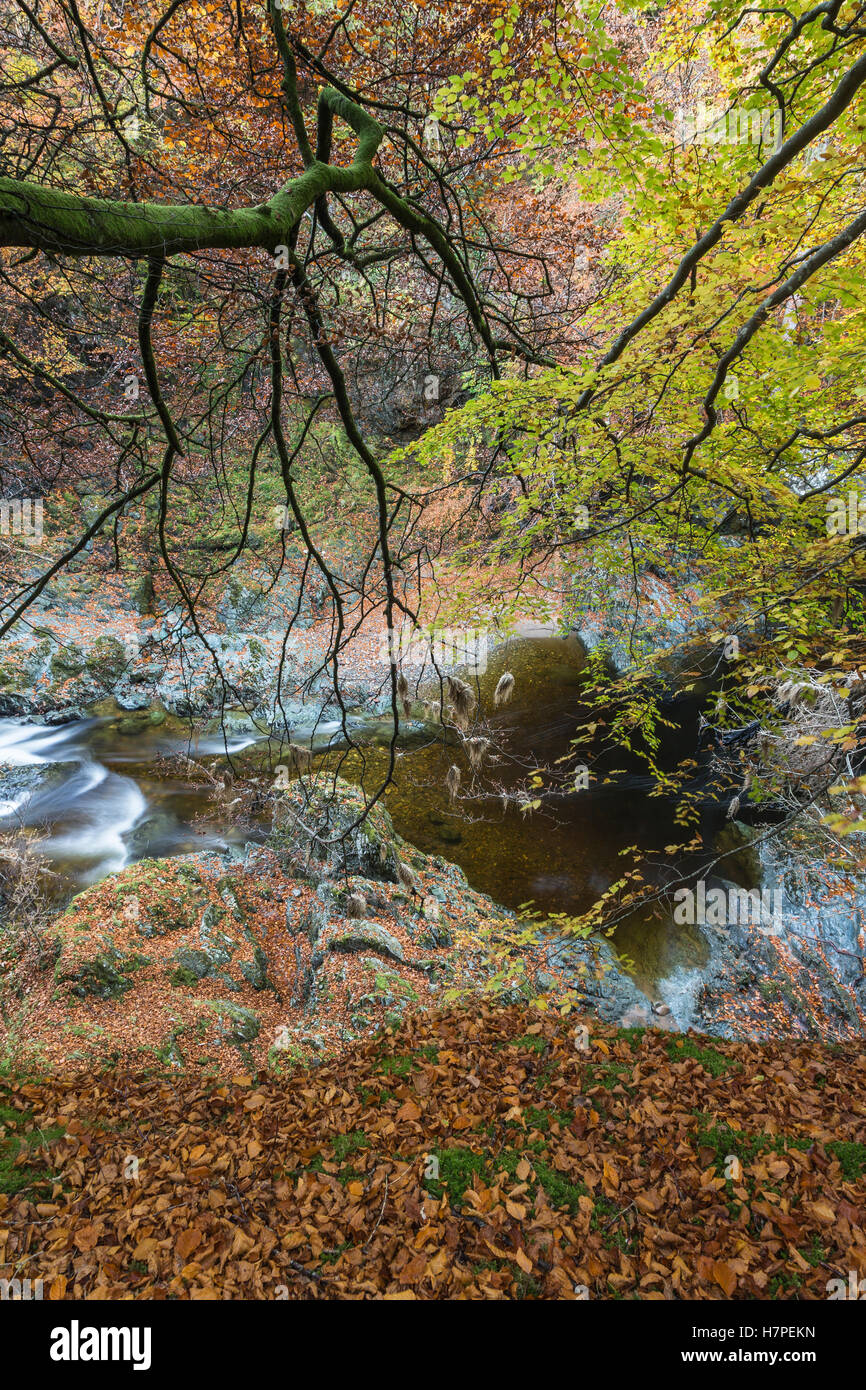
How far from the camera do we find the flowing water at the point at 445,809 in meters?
8.19

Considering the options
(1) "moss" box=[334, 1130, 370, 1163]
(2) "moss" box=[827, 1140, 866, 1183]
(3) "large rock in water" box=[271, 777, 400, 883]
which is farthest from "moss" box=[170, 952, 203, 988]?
(2) "moss" box=[827, 1140, 866, 1183]

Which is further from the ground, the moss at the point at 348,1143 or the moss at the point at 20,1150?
the moss at the point at 20,1150

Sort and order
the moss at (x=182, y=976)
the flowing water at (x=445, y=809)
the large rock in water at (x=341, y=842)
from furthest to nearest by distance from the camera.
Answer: the flowing water at (x=445, y=809) → the large rock in water at (x=341, y=842) → the moss at (x=182, y=976)

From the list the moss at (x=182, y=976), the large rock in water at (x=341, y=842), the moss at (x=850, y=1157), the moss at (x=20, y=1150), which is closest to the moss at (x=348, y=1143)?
the moss at (x=20, y=1150)

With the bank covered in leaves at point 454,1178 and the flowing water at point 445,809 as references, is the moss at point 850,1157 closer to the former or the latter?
the bank covered in leaves at point 454,1178

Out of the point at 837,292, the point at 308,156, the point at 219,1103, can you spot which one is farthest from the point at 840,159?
the point at 219,1103

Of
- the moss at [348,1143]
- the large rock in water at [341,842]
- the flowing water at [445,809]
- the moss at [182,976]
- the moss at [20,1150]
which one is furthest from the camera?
the flowing water at [445,809]

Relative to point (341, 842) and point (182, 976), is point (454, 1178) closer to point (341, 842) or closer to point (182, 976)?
point (182, 976)

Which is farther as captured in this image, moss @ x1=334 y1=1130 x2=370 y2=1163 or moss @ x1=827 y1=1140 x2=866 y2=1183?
moss @ x1=334 y1=1130 x2=370 y2=1163

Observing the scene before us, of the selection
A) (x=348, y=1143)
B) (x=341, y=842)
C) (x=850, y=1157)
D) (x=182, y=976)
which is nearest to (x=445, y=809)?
(x=341, y=842)

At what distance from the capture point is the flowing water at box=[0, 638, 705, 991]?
8188mm

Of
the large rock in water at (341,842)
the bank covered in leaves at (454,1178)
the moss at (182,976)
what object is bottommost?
the bank covered in leaves at (454,1178)

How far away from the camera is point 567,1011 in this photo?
16.2 feet

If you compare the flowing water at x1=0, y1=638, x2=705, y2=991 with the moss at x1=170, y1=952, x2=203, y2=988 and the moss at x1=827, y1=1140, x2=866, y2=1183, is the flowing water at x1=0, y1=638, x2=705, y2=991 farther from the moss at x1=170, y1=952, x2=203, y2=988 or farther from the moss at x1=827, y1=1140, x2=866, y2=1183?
the moss at x1=827, y1=1140, x2=866, y2=1183
